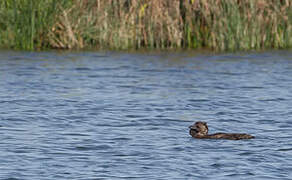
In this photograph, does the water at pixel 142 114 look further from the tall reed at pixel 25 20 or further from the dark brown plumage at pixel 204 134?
the tall reed at pixel 25 20

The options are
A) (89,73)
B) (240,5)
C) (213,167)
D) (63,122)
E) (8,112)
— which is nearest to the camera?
(213,167)

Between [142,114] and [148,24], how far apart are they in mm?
9172

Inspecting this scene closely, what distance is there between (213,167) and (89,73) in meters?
10.5

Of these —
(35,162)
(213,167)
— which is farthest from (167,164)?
(35,162)

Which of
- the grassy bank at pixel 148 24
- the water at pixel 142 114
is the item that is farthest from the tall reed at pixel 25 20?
the water at pixel 142 114

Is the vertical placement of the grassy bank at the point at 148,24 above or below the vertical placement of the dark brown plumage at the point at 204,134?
above

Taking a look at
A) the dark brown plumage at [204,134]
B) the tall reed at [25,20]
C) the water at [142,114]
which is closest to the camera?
the water at [142,114]

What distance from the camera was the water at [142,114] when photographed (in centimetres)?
995

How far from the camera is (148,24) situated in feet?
76.0

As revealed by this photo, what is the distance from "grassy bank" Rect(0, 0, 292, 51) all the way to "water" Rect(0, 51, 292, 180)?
55 cm

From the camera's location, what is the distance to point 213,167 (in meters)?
9.88

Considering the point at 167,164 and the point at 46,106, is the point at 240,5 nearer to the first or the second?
the point at 46,106

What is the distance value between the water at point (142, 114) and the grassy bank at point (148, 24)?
0.55 m

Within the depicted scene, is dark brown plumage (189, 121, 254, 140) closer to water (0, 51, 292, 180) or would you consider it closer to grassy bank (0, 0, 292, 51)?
water (0, 51, 292, 180)
